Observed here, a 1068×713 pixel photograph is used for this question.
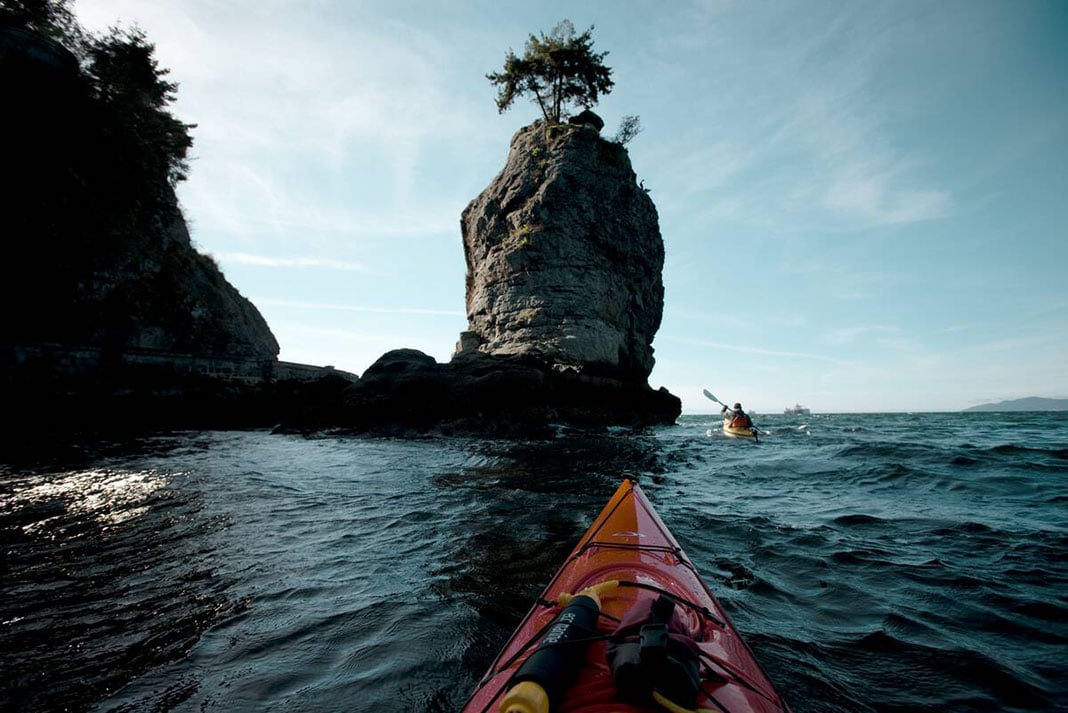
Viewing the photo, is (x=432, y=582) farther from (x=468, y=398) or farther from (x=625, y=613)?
(x=468, y=398)

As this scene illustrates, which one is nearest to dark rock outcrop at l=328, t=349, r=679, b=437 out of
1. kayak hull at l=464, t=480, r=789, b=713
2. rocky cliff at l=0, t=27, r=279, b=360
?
rocky cliff at l=0, t=27, r=279, b=360

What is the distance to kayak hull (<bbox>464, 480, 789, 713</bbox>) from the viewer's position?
1735mm

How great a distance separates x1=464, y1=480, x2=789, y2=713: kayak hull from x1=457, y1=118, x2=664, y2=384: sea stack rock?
20156mm

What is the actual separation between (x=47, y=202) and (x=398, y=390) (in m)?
17.6

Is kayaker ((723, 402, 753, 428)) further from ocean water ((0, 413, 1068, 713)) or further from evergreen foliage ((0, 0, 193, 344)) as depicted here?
evergreen foliage ((0, 0, 193, 344))

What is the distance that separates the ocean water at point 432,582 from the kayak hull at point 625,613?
0.79 meters

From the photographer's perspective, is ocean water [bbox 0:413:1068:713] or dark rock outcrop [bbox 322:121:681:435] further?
dark rock outcrop [bbox 322:121:681:435]

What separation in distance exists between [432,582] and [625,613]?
2966 mm

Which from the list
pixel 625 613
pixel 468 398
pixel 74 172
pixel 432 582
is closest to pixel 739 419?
pixel 468 398

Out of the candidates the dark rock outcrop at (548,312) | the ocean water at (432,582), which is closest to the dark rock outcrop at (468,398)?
the dark rock outcrop at (548,312)

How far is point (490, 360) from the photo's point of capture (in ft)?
76.8

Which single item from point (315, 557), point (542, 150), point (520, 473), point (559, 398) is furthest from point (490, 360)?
point (315, 557)

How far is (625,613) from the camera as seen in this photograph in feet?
7.16

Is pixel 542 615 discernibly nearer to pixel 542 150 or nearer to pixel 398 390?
pixel 398 390
